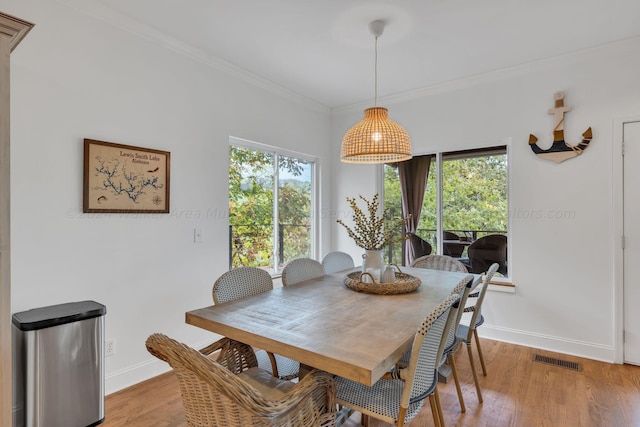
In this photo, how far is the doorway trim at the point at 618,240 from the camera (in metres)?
2.74

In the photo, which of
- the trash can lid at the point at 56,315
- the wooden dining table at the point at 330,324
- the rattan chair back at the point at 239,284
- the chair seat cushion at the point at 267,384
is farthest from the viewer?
the rattan chair back at the point at 239,284

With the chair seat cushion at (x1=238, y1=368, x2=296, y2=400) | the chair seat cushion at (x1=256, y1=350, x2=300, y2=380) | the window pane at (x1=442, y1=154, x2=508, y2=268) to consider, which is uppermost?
the window pane at (x1=442, y1=154, x2=508, y2=268)

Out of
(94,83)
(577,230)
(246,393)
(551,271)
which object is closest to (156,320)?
(94,83)

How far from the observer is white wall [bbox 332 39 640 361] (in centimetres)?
279

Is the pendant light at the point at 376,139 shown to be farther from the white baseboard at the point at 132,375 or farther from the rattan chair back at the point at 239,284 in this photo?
the white baseboard at the point at 132,375

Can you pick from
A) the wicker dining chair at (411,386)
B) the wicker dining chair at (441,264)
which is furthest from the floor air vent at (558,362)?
the wicker dining chair at (411,386)

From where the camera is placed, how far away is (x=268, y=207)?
11.8 feet

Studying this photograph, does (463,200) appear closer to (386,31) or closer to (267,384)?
(386,31)

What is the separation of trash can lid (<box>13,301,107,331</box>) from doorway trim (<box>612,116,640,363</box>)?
3.85 metres

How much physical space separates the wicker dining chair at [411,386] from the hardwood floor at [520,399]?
672 millimetres

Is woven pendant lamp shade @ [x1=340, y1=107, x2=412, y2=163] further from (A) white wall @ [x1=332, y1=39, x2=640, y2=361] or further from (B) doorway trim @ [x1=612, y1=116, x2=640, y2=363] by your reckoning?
(B) doorway trim @ [x1=612, y1=116, x2=640, y2=363]

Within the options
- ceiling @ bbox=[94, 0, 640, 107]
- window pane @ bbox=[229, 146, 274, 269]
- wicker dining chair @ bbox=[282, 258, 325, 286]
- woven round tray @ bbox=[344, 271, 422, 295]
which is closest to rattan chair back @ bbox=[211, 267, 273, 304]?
wicker dining chair @ bbox=[282, 258, 325, 286]

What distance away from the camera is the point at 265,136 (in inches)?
137

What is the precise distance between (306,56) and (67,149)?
197 cm
